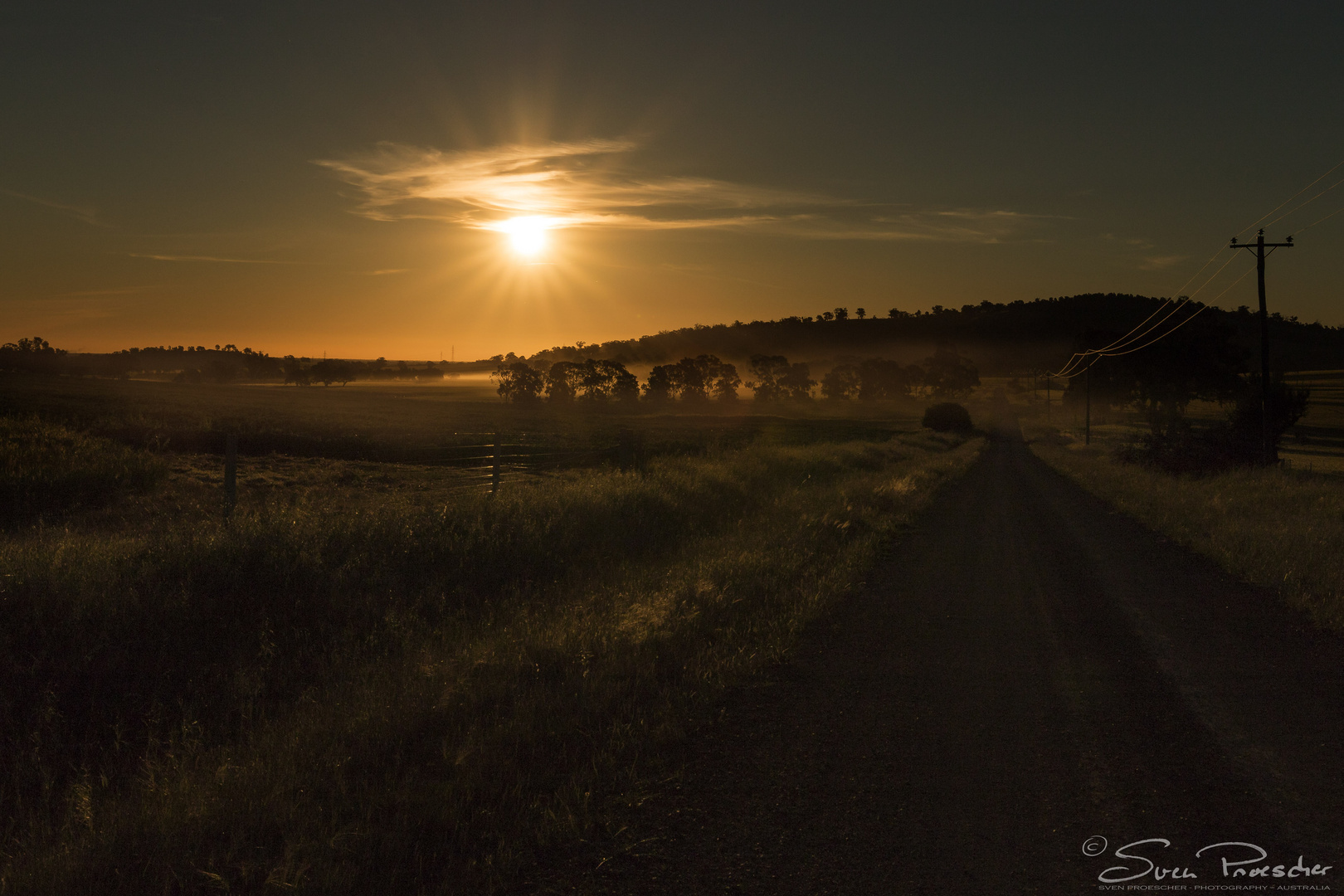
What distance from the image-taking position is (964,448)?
53906 mm

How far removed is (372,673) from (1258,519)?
16.4m

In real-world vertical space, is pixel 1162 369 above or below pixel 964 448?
above

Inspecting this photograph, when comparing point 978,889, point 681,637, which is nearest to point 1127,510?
point 681,637

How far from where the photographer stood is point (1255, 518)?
15.8 meters

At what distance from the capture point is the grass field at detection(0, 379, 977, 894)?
4.17 m

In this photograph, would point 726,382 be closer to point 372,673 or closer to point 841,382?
point 841,382

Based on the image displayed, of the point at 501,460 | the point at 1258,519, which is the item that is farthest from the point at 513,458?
the point at 1258,519

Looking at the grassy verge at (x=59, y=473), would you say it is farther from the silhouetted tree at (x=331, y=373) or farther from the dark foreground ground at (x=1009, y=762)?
the silhouetted tree at (x=331, y=373)

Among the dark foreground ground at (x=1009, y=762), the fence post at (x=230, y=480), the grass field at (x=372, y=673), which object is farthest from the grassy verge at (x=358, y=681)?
the dark foreground ground at (x=1009, y=762)

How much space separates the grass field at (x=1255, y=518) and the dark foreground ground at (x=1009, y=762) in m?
1.24

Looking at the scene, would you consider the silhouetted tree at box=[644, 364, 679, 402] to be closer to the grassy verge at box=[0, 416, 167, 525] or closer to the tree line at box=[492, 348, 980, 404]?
the tree line at box=[492, 348, 980, 404]

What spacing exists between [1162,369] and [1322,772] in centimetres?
8852

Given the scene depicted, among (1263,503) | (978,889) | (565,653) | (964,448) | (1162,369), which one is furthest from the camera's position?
(1162,369)

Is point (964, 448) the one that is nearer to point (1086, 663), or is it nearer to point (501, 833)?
point (1086, 663)
